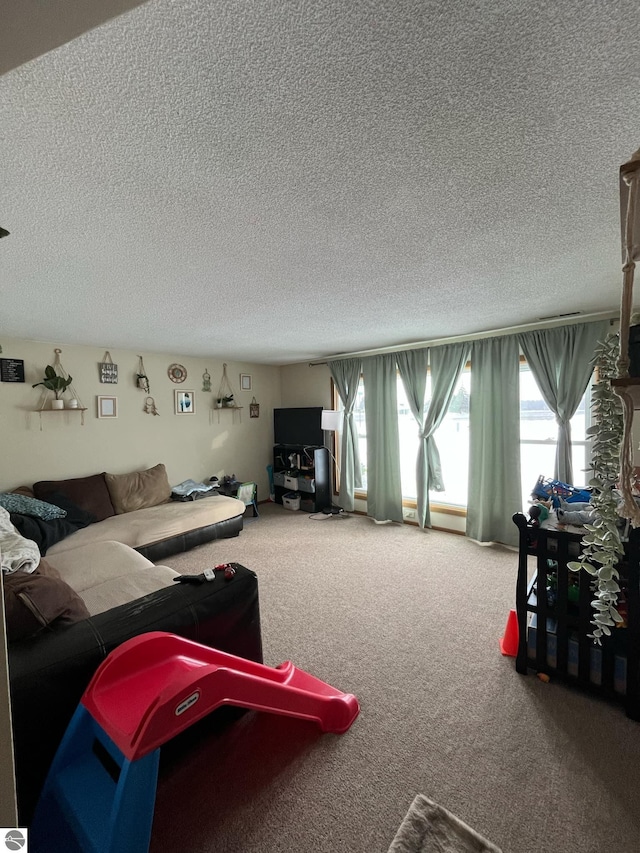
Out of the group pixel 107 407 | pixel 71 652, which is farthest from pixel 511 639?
pixel 107 407

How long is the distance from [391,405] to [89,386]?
3660mm

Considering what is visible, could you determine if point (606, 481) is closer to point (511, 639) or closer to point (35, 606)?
point (511, 639)

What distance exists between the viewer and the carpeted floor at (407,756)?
1265mm

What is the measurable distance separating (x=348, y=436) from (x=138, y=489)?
2.79 meters

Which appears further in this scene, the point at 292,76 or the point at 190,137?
the point at 190,137

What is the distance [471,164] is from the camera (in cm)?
112

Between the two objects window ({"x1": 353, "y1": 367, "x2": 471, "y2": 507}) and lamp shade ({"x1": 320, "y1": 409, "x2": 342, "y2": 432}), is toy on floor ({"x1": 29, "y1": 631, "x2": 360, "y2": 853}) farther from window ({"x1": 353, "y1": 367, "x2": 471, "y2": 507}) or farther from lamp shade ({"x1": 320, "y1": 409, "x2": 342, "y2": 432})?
lamp shade ({"x1": 320, "y1": 409, "x2": 342, "y2": 432})

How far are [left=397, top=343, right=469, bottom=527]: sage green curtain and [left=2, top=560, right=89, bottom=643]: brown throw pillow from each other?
3594 millimetres

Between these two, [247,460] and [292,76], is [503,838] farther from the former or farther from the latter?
[247,460]

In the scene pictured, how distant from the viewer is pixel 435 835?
122cm

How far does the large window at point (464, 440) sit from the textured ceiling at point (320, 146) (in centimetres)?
165

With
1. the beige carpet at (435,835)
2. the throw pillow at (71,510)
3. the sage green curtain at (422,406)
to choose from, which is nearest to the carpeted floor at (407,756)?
the beige carpet at (435,835)

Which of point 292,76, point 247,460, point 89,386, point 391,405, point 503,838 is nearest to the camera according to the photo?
point 292,76

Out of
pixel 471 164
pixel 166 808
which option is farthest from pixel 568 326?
pixel 166 808
